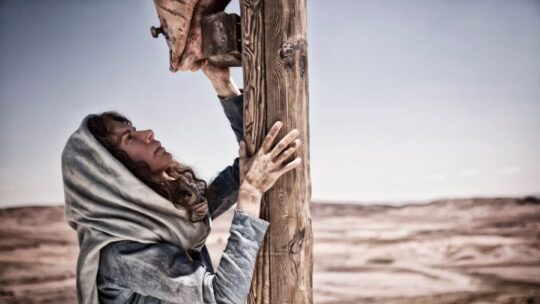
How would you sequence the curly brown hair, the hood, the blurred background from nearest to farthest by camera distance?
the hood → the curly brown hair → the blurred background

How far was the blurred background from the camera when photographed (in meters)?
6.92

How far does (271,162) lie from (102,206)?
1.70ft

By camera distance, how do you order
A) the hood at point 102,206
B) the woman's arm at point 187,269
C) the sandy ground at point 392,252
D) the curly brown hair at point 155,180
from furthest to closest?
the sandy ground at point 392,252, the curly brown hair at point 155,180, the hood at point 102,206, the woman's arm at point 187,269

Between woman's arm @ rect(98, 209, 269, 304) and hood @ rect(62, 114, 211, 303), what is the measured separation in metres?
0.05

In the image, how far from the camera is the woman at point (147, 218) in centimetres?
145

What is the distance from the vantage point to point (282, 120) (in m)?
1.52

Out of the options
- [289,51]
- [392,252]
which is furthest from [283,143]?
[392,252]

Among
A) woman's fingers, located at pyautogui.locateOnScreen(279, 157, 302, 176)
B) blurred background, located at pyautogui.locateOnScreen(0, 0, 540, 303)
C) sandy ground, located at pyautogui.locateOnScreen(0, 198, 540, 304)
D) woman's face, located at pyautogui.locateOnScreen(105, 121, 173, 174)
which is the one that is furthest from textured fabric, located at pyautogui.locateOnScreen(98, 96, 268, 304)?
sandy ground, located at pyautogui.locateOnScreen(0, 198, 540, 304)

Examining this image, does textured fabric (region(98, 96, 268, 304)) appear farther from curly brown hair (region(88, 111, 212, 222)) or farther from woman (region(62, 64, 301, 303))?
curly brown hair (region(88, 111, 212, 222))

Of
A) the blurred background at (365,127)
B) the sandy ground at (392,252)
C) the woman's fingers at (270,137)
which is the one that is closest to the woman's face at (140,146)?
the woman's fingers at (270,137)

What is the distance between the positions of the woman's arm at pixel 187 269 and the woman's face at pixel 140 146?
0.30 meters

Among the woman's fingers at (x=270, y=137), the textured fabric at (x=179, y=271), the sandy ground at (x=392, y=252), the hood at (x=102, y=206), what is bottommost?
the sandy ground at (x=392, y=252)

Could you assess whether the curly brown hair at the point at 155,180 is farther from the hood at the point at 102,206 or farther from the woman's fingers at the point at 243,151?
the woman's fingers at the point at 243,151

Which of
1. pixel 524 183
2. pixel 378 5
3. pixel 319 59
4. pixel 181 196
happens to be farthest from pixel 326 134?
pixel 181 196
